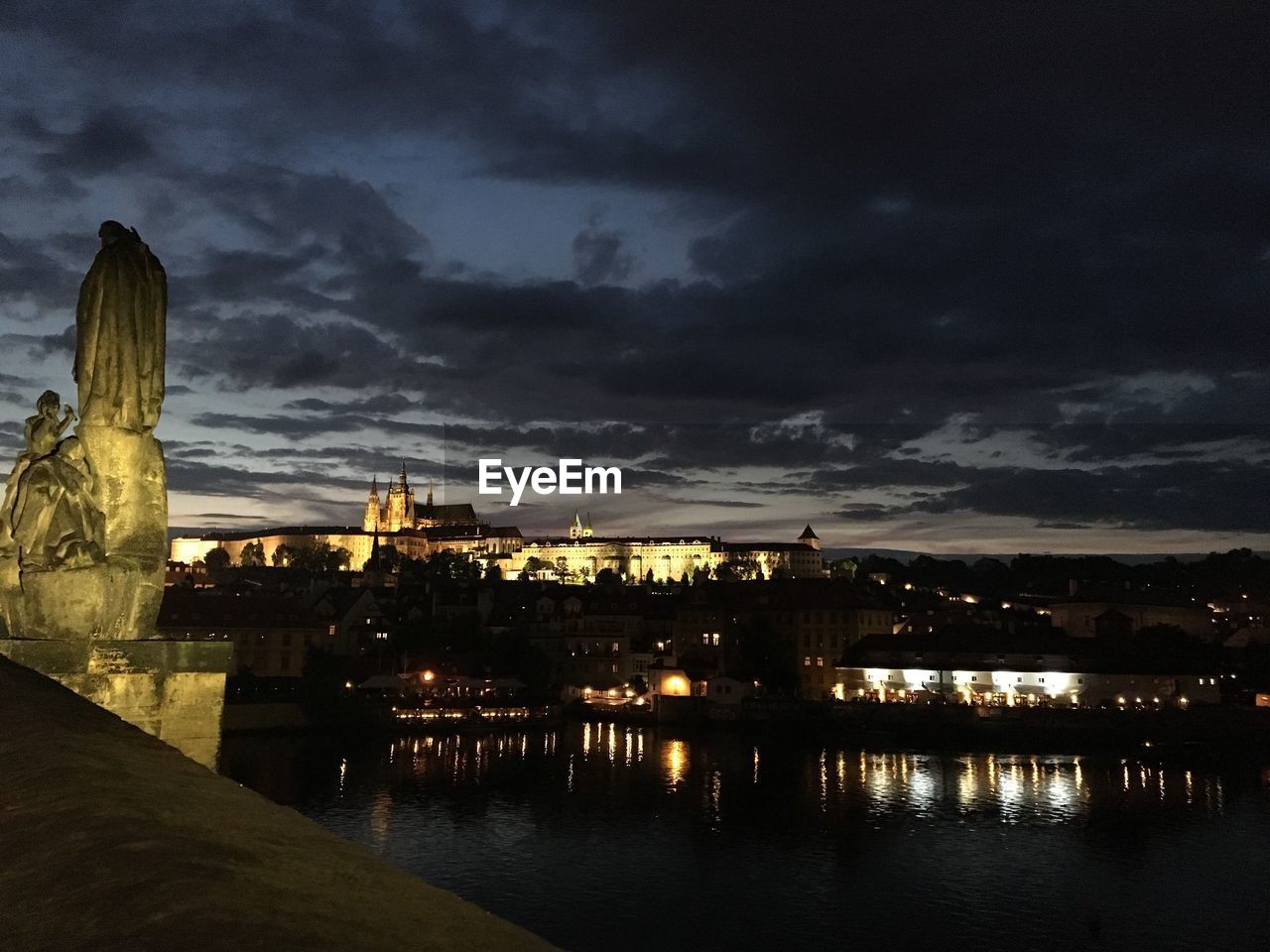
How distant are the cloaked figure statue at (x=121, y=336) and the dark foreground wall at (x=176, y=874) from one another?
3.24 meters

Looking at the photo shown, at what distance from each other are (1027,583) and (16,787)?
185 m

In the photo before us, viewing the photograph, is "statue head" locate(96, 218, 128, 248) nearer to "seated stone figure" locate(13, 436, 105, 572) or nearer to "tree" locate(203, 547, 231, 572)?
"seated stone figure" locate(13, 436, 105, 572)

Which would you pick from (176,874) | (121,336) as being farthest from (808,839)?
(176,874)

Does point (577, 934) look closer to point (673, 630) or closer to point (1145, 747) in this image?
point (1145, 747)

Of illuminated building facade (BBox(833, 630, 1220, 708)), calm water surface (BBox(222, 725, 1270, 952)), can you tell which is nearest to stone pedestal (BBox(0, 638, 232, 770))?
calm water surface (BBox(222, 725, 1270, 952))

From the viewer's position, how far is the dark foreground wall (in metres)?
3.23

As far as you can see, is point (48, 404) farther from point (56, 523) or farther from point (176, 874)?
point (176, 874)

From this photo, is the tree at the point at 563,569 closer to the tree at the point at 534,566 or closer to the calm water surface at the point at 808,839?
the tree at the point at 534,566

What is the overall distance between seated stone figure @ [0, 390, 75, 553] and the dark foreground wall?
287 cm

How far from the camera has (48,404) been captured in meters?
7.91

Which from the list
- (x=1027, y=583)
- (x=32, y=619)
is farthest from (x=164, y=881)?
(x=1027, y=583)

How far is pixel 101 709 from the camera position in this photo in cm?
639

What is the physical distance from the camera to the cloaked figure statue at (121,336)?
779cm

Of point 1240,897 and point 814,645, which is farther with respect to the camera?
point 814,645
